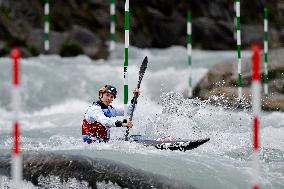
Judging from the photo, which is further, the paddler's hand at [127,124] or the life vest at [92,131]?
the life vest at [92,131]

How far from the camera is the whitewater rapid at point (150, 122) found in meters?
6.14

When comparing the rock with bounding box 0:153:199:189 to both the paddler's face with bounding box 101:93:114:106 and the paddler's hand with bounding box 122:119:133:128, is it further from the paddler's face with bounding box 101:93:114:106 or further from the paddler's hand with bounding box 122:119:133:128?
the paddler's face with bounding box 101:93:114:106

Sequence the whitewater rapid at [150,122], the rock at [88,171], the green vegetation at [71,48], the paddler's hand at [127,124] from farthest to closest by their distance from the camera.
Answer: the green vegetation at [71,48], the paddler's hand at [127,124], the whitewater rapid at [150,122], the rock at [88,171]

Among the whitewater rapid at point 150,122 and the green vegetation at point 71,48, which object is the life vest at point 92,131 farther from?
the green vegetation at point 71,48

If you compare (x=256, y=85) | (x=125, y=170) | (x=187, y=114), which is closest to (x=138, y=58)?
(x=187, y=114)

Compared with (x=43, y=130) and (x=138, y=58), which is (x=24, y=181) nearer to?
(x=43, y=130)

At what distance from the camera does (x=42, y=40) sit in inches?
655

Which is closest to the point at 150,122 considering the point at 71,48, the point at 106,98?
the point at 106,98

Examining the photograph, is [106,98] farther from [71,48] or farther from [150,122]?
[71,48]

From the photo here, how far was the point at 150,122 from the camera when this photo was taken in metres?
8.71

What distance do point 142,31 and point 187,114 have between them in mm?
11549

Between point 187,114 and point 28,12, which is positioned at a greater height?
point 28,12

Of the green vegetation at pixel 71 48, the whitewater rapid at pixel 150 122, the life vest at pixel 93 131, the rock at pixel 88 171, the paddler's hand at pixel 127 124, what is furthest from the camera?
the green vegetation at pixel 71 48

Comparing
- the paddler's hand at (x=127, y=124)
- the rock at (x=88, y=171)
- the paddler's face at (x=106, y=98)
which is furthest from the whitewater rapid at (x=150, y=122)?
the paddler's face at (x=106, y=98)
